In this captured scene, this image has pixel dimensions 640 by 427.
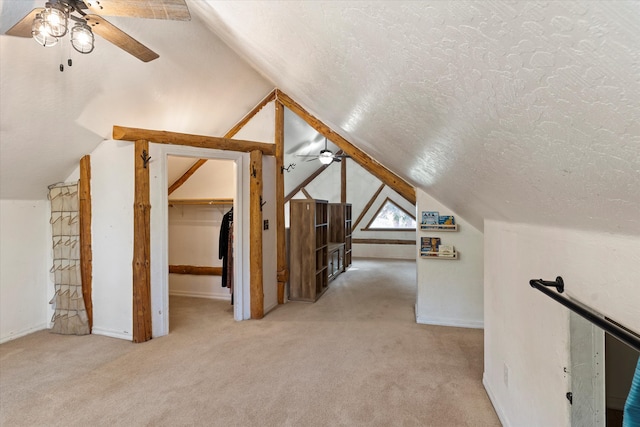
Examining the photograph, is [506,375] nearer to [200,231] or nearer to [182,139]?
[182,139]

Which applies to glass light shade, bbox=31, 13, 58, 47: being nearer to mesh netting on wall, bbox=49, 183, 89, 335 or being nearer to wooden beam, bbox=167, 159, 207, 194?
mesh netting on wall, bbox=49, 183, 89, 335

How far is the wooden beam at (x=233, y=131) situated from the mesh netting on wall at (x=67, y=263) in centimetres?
146

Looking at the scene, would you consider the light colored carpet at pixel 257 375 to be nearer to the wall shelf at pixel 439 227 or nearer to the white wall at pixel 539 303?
the white wall at pixel 539 303

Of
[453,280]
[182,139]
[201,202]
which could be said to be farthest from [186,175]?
[453,280]

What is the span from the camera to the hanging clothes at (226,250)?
14.5ft

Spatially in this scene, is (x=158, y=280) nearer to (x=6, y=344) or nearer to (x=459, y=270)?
(x=6, y=344)

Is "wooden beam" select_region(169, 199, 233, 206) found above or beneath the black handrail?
above

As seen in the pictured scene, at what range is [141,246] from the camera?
3320mm

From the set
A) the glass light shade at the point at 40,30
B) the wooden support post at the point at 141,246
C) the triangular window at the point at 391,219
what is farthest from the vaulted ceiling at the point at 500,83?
the triangular window at the point at 391,219

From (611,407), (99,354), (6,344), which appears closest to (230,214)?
(99,354)

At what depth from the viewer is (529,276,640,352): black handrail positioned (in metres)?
0.78

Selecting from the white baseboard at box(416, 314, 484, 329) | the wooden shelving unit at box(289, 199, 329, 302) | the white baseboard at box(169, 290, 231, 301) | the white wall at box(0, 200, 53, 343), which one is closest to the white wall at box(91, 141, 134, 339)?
the white wall at box(0, 200, 53, 343)

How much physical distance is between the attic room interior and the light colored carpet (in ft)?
0.08

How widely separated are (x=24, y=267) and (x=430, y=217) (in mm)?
4470
